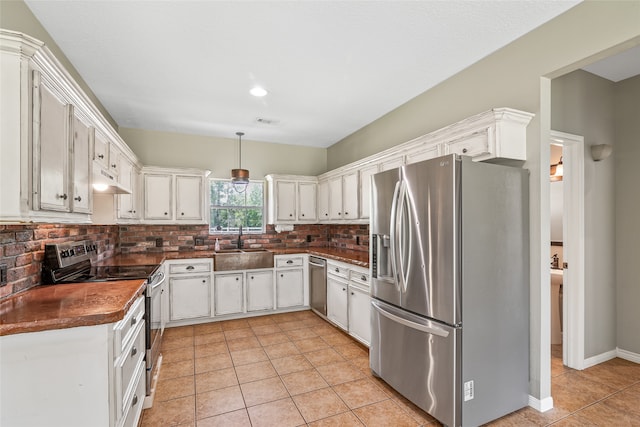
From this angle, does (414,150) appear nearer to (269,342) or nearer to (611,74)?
(611,74)

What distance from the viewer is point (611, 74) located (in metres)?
3.01

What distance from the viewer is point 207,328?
4.11m

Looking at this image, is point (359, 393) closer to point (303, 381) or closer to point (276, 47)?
point (303, 381)

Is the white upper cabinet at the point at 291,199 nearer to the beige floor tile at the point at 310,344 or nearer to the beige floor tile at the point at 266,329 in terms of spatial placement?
the beige floor tile at the point at 266,329

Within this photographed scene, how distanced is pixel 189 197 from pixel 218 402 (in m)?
2.94

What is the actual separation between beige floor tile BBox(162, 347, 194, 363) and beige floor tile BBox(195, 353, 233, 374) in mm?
160

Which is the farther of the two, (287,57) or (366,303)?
(366,303)

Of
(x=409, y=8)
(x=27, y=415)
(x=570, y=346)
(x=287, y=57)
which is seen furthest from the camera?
(x=570, y=346)

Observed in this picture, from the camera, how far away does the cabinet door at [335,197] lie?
15.1 ft

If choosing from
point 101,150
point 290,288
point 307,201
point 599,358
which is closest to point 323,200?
point 307,201

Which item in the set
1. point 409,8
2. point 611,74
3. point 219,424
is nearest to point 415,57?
point 409,8

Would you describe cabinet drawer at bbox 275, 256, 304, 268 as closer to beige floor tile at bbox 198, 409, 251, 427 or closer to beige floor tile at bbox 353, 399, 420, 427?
beige floor tile at bbox 198, 409, 251, 427

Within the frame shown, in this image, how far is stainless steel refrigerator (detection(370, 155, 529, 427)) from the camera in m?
2.04

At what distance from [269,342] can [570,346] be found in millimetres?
3020
